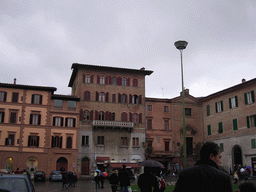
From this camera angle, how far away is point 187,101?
180ft

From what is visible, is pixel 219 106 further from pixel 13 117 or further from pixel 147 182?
pixel 147 182

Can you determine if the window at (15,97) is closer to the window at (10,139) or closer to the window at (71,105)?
the window at (10,139)

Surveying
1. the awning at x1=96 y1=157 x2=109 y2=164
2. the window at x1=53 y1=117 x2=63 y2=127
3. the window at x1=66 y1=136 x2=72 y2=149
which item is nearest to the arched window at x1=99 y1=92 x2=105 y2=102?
the window at x1=53 y1=117 x2=63 y2=127

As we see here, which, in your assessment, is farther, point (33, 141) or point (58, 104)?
point (58, 104)

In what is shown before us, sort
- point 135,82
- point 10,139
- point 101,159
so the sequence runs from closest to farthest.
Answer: point 10,139 < point 101,159 < point 135,82

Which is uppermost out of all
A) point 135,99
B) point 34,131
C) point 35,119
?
point 135,99

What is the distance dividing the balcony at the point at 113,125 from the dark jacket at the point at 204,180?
150ft

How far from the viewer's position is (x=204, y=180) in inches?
143

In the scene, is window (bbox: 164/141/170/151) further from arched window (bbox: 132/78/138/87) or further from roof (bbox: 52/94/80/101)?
roof (bbox: 52/94/80/101)

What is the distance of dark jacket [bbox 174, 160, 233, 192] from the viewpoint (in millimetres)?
3598

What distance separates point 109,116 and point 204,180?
155ft

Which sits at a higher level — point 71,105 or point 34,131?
point 71,105

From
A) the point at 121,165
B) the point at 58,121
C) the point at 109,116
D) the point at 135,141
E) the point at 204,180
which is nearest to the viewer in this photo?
the point at 204,180

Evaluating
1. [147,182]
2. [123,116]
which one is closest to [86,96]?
[123,116]
